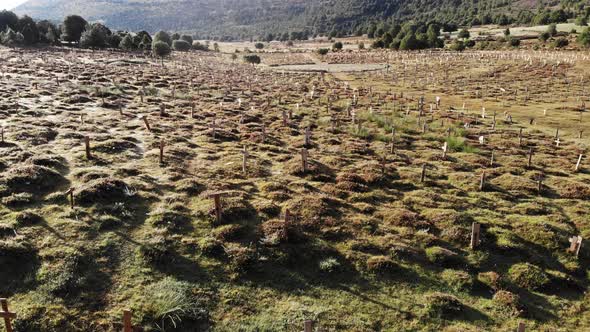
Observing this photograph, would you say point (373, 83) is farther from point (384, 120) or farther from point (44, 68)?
point (44, 68)

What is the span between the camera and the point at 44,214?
1942 centimetres

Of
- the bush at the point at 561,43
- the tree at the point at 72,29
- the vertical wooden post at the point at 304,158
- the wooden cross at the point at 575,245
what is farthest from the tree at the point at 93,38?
the wooden cross at the point at 575,245

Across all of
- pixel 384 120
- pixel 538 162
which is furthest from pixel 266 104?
pixel 538 162

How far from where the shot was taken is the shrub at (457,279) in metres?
15.8

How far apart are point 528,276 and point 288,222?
957 cm

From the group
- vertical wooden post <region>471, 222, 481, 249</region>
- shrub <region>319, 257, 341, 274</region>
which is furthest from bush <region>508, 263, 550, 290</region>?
shrub <region>319, 257, 341, 274</region>

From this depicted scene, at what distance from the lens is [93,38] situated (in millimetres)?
120000

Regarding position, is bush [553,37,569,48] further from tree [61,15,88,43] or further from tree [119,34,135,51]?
tree [61,15,88,43]

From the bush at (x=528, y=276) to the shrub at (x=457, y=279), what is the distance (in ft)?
5.68

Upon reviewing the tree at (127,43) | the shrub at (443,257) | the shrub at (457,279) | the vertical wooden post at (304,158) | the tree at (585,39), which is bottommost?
the shrub at (457,279)

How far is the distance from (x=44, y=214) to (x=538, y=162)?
30516mm

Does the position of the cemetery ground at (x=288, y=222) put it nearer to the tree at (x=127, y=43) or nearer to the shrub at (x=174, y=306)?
the shrub at (x=174, y=306)

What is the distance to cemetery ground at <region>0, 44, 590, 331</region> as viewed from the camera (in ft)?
47.2

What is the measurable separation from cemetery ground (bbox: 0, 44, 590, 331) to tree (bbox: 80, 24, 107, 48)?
286 ft
